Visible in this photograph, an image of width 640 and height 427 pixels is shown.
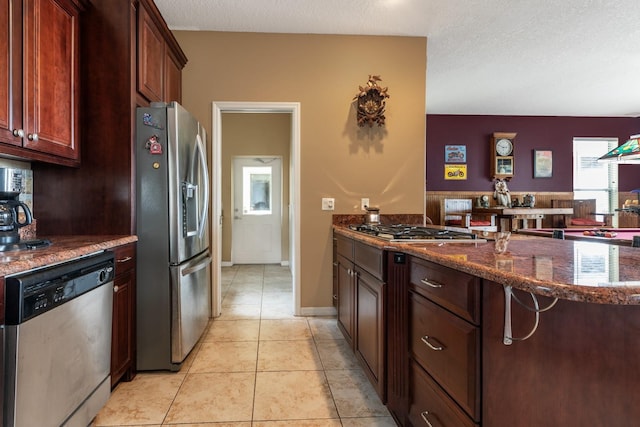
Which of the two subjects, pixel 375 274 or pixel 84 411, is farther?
pixel 375 274


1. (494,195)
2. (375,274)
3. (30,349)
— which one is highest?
(494,195)

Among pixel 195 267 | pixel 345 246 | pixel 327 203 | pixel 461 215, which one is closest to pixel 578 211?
pixel 461 215

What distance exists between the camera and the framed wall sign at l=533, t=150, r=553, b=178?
6.26 m

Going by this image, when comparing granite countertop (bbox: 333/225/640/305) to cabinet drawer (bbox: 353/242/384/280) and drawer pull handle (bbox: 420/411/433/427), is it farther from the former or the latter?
drawer pull handle (bbox: 420/411/433/427)

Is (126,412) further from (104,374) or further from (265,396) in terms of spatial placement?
(265,396)

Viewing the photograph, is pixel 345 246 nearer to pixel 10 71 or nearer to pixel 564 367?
pixel 564 367

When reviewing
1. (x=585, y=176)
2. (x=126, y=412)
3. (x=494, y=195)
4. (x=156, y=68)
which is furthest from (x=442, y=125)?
(x=126, y=412)

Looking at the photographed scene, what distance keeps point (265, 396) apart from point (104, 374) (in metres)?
0.79

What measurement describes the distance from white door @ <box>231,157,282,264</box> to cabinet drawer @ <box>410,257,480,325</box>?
4.86 meters

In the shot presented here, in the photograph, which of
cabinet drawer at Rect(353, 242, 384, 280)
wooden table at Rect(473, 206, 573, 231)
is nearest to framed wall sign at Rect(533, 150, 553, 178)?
wooden table at Rect(473, 206, 573, 231)

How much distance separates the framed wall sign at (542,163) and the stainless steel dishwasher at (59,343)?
677 cm

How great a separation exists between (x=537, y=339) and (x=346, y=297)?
1.55m

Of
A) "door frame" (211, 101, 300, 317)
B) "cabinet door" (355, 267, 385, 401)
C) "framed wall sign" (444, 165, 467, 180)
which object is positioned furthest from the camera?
"framed wall sign" (444, 165, 467, 180)

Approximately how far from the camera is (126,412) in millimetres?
1751
